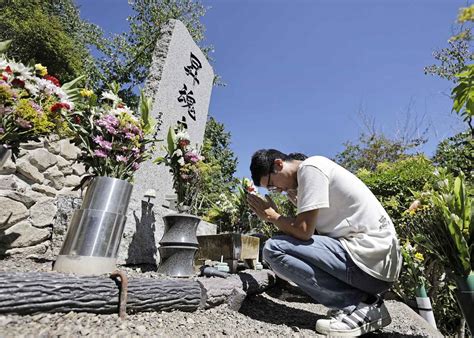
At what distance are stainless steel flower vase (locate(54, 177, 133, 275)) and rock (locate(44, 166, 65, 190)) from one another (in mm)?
1700

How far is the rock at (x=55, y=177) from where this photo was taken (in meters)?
3.23

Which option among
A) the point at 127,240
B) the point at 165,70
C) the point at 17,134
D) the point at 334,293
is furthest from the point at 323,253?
the point at 165,70

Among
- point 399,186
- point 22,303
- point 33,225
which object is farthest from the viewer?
point 399,186

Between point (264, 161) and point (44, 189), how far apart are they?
2.55 metres

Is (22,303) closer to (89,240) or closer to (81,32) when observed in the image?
(89,240)

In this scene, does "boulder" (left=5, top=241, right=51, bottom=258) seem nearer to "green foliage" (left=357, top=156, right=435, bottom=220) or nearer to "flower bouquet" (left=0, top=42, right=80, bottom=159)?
"flower bouquet" (left=0, top=42, right=80, bottom=159)

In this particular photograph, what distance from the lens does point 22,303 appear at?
1.06 meters

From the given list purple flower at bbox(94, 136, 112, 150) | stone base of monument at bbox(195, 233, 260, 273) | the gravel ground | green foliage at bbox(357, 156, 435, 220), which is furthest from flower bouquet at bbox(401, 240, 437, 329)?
purple flower at bbox(94, 136, 112, 150)

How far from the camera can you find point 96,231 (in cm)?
176

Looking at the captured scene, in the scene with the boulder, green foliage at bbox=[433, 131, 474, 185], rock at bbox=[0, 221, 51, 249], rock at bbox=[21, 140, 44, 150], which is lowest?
the boulder

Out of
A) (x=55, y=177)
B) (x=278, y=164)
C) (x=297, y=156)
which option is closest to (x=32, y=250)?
(x=55, y=177)

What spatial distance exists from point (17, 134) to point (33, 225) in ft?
3.17

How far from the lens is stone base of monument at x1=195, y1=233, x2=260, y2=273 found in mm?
2857

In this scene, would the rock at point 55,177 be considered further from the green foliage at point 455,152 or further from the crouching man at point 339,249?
the green foliage at point 455,152
